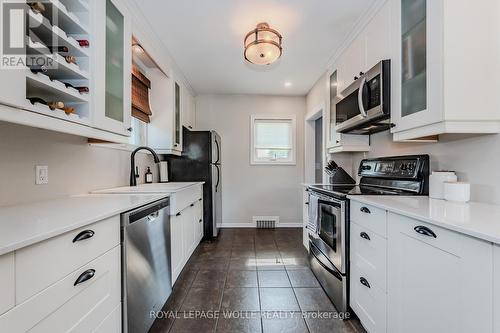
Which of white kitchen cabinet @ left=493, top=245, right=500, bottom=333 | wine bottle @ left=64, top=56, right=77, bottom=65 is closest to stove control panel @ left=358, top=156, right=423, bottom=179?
white kitchen cabinet @ left=493, top=245, right=500, bottom=333

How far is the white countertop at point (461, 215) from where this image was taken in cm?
80

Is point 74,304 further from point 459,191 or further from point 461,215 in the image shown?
point 459,191

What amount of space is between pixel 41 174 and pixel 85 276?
2.92 feet

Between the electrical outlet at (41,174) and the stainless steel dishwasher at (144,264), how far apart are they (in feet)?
2.13

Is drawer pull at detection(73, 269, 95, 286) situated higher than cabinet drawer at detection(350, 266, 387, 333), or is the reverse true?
drawer pull at detection(73, 269, 95, 286)

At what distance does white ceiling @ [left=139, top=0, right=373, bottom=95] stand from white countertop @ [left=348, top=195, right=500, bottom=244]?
5.81 feet

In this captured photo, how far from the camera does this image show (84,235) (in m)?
0.99

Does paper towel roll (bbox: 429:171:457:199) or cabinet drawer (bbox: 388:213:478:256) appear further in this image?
paper towel roll (bbox: 429:171:457:199)

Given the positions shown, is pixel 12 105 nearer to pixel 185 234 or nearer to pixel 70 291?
pixel 70 291

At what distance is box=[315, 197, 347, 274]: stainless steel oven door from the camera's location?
6.03 ft

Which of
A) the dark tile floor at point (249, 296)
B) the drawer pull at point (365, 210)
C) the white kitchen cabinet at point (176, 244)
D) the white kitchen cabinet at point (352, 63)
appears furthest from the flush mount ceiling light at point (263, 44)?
the dark tile floor at point (249, 296)

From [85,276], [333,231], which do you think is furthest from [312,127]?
[85,276]

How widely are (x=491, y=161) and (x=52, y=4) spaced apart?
8.47 feet

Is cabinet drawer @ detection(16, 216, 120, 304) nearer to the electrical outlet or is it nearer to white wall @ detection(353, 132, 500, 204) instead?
the electrical outlet
